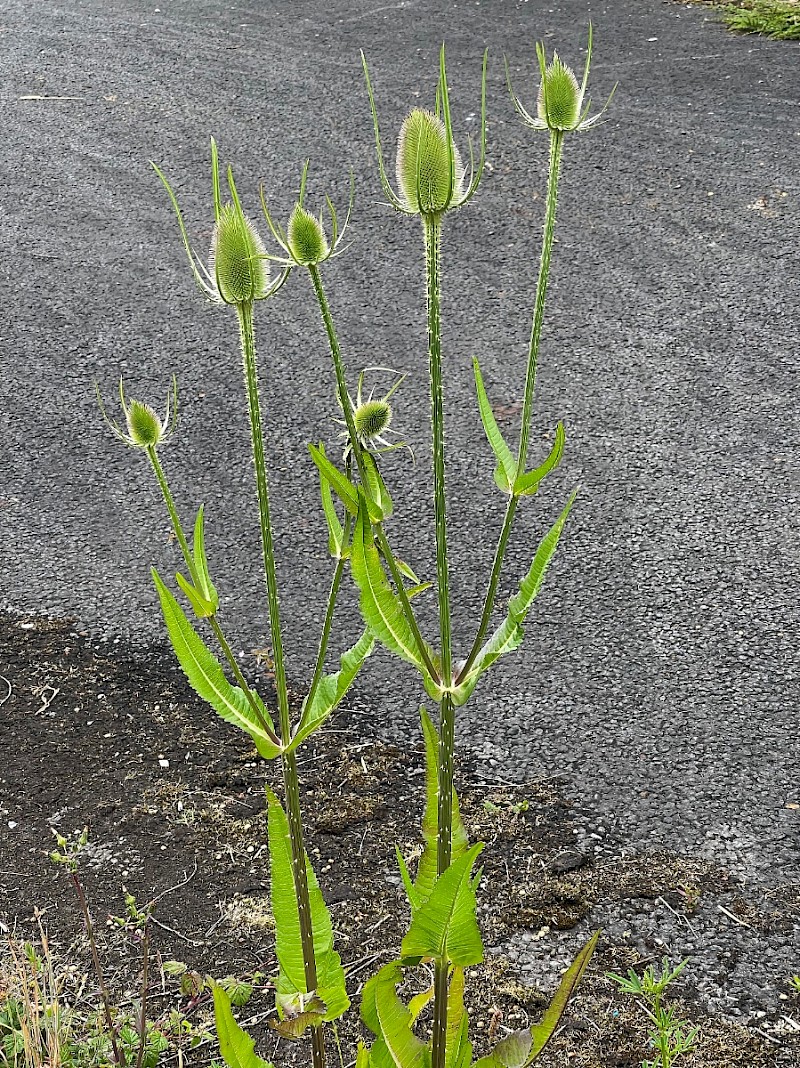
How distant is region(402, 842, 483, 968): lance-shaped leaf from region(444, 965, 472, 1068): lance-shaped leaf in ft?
0.70

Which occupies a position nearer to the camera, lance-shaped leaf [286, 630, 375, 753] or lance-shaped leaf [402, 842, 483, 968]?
lance-shaped leaf [402, 842, 483, 968]

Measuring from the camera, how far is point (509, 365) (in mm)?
4426

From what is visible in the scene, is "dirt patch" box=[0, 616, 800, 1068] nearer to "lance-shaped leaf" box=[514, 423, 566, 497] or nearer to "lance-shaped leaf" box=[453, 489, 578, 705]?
"lance-shaped leaf" box=[453, 489, 578, 705]

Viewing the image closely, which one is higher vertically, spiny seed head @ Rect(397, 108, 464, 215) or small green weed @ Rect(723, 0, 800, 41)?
small green weed @ Rect(723, 0, 800, 41)

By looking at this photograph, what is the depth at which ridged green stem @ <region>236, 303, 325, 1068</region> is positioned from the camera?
1.35 meters

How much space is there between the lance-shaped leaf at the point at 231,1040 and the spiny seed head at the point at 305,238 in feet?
2.91

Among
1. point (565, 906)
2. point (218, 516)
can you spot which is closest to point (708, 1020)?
point (565, 906)

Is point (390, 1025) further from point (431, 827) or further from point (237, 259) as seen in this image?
point (237, 259)

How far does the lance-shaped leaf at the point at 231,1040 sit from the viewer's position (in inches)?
57.2

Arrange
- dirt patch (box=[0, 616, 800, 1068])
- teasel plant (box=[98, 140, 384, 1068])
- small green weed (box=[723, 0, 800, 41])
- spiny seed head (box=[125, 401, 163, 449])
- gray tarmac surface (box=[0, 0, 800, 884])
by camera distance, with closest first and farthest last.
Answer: teasel plant (box=[98, 140, 384, 1068])
spiny seed head (box=[125, 401, 163, 449])
dirt patch (box=[0, 616, 800, 1068])
gray tarmac surface (box=[0, 0, 800, 884])
small green weed (box=[723, 0, 800, 41])

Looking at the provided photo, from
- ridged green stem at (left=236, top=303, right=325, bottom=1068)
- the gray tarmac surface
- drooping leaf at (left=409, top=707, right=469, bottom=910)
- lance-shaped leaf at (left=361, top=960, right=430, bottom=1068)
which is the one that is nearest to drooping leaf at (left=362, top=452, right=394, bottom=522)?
ridged green stem at (left=236, top=303, right=325, bottom=1068)

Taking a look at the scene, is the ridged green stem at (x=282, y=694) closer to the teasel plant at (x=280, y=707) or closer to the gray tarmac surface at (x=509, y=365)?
Result: the teasel plant at (x=280, y=707)

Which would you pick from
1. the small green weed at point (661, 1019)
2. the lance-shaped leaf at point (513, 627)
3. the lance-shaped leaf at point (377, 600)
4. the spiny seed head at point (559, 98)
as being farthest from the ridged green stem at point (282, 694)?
the small green weed at point (661, 1019)

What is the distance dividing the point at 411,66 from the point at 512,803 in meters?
5.36
